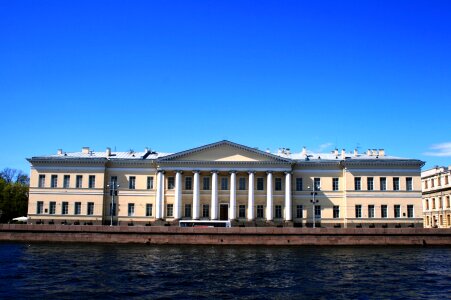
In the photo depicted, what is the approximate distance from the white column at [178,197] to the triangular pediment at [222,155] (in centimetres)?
211

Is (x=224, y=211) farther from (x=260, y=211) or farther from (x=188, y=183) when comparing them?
(x=188, y=183)

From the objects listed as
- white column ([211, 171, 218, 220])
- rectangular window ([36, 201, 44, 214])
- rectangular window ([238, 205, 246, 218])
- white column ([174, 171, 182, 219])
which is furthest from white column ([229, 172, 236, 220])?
rectangular window ([36, 201, 44, 214])

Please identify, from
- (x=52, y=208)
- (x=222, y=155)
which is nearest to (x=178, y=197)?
(x=222, y=155)

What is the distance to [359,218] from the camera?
5831 cm

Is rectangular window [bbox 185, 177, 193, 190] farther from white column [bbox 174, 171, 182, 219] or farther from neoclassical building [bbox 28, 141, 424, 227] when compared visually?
white column [bbox 174, 171, 182, 219]

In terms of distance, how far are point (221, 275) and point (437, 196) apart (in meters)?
60.6

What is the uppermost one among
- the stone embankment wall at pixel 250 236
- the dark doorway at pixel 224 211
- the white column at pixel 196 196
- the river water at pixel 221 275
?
the white column at pixel 196 196

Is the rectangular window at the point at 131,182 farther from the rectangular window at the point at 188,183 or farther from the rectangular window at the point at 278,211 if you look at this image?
the rectangular window at the point at 278,211

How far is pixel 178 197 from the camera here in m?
58.1

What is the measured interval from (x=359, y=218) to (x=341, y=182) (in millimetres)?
4781

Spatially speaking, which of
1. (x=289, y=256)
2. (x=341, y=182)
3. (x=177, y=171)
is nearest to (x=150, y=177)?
(x=177, y=171)

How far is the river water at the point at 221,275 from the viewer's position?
21.5 m

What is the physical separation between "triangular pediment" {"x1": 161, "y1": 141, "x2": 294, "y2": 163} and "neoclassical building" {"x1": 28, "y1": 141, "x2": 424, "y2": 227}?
119 millimetres

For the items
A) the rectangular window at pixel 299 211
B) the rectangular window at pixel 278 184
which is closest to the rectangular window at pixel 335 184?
the rectangular window at pixel 299 211
